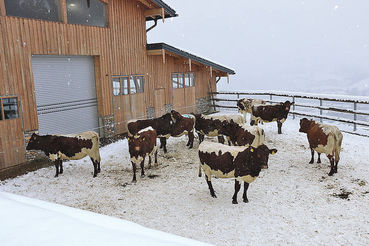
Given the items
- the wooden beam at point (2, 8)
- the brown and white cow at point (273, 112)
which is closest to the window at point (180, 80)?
the brown and white cow at point (273, 112)

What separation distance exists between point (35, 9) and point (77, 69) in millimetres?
2973

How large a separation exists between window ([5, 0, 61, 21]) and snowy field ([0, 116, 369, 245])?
5882 mm

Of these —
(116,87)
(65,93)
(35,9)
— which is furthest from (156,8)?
(65,93)

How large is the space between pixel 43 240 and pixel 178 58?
16856 millimetres

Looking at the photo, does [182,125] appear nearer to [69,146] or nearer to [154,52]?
[69,146]

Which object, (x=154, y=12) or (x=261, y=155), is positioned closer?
(x=261, y=155)

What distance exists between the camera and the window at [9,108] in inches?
400

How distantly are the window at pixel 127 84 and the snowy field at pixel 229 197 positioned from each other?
4.83 m

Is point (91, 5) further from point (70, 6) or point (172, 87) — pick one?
point (172, 87)

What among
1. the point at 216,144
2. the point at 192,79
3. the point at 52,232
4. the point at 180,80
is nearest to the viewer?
the point at 52,232

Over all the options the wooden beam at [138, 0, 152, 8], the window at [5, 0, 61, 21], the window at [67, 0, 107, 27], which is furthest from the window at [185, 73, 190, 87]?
the window at [5, 0, 61, 21]

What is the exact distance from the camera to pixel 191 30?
158000 mm

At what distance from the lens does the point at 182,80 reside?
20203mm

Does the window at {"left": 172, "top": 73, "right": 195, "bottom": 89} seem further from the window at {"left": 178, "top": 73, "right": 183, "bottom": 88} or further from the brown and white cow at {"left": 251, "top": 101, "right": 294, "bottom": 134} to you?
the brown and white cow at {"left": 251, "top": 101, "right": 294, "bottom": 134}
